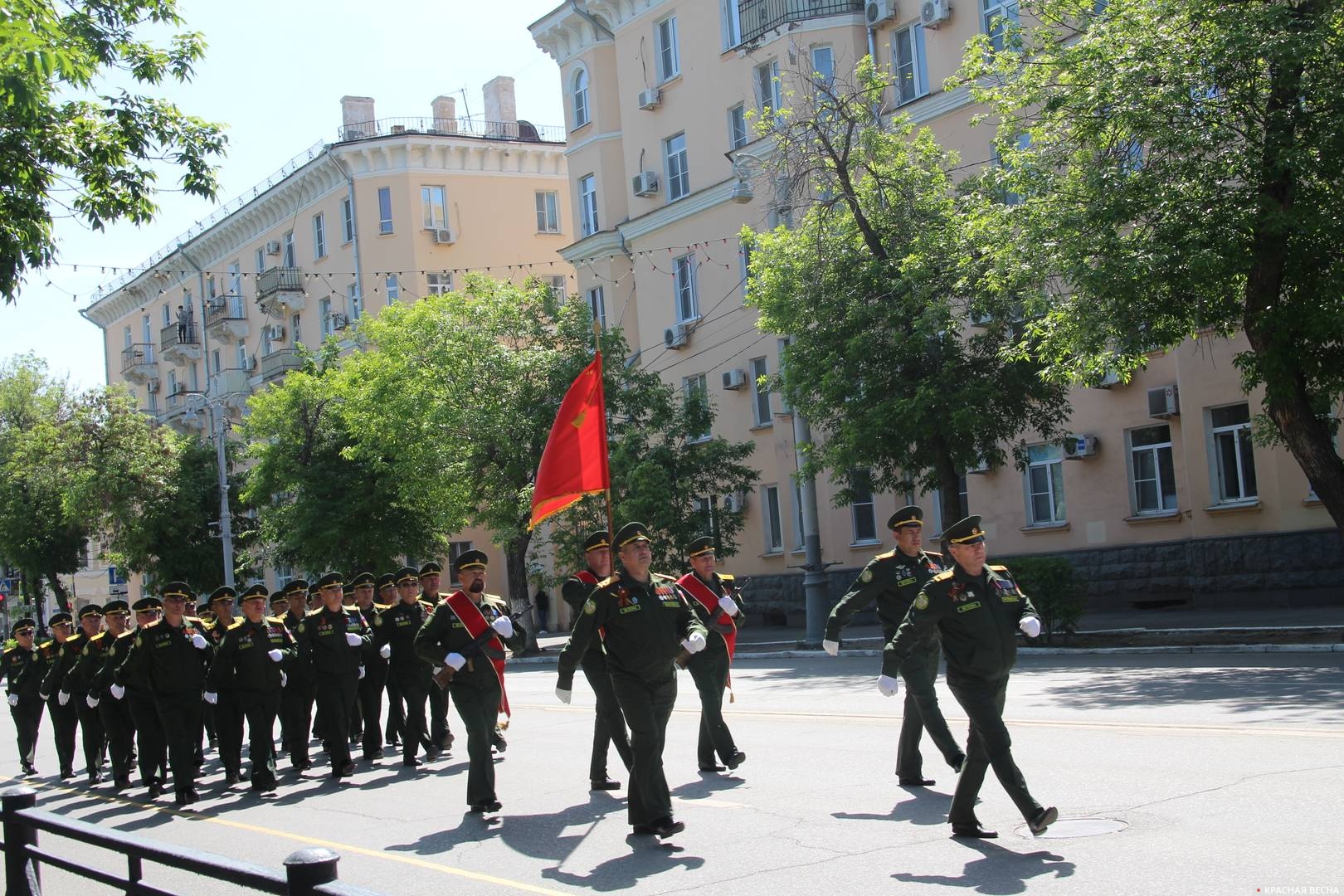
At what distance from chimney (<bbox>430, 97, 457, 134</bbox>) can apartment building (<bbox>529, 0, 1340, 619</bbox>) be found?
11058 millimetres

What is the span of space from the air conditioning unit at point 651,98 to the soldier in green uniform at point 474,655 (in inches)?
1183

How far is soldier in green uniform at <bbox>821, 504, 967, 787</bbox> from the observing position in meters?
9.61

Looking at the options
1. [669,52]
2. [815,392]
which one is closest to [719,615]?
[815,392]

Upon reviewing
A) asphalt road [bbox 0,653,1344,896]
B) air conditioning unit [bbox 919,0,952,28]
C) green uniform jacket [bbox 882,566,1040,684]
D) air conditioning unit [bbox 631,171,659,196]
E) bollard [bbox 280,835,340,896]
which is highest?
air conditioning unit [bbox 919,0,952,28]

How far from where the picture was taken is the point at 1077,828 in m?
8.06

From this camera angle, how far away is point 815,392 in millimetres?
25125

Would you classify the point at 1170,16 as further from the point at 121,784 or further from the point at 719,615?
the point at 121,784

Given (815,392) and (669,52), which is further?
(669,52)

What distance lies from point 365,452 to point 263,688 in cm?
2400

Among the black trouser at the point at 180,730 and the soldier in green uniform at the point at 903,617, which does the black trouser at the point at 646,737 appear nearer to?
the soldier in green uniform at the point at 903,617

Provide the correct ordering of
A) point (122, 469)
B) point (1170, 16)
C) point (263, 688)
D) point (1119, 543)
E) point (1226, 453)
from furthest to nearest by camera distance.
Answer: point (122, 469) < point (1119, 543) < point (1226, 453) < point (1170, 16) < point (263, 688)

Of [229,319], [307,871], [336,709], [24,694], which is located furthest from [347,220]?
[307,871]

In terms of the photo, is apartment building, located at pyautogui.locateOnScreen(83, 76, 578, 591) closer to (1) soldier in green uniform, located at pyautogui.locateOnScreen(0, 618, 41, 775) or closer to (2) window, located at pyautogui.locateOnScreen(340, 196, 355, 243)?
(2) window, located at pyautogui.locateOnScreen(340, 196, 355, 243)

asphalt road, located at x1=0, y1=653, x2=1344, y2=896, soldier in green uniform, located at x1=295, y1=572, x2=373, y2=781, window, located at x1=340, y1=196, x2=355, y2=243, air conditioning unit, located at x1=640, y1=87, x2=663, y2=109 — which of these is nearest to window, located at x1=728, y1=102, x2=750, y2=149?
air conditioning unit, located at x1=640, y1=87, x2=663, y2=109
